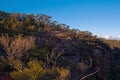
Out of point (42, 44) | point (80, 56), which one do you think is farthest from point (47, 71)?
point (80, 56)

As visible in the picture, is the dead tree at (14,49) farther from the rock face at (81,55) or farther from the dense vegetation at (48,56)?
the rock face at (81,55)

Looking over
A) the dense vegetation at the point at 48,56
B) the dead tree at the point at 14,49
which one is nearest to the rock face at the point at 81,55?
the dense vegetation at the point at 48,56

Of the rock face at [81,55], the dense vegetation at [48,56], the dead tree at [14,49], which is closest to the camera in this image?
the dense vegetation at [48,56]

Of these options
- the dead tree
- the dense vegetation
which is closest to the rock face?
the dense vegetation

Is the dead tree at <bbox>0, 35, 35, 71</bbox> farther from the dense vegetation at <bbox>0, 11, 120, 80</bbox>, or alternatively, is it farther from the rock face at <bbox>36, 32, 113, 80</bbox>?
the rock face at <bbox>36, 32, 113, 80</bbox>

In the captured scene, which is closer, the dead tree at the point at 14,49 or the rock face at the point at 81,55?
the dead tree at the point at 14,49

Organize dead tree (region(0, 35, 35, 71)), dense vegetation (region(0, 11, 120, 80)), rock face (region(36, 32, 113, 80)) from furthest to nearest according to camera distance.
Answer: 1. rock face (region(36, 32, 113, 80))
2. dead tree (region(0, 35, 35, 71))
3. dense vegetation (region(0, 11, 120, 80))

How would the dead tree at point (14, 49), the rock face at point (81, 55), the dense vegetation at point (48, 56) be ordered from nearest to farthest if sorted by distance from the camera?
the dense vegetation at point (48, 56) → the dead tree at point (14, 49) → the rock face at point (81, 55)

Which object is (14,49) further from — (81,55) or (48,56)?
(81,55)

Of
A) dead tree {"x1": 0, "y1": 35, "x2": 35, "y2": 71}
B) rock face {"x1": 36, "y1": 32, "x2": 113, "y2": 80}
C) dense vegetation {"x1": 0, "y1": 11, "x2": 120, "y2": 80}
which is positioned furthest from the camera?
rock face {"x1": 36, "y1": 32, "x2": 113, "y2": 80}
